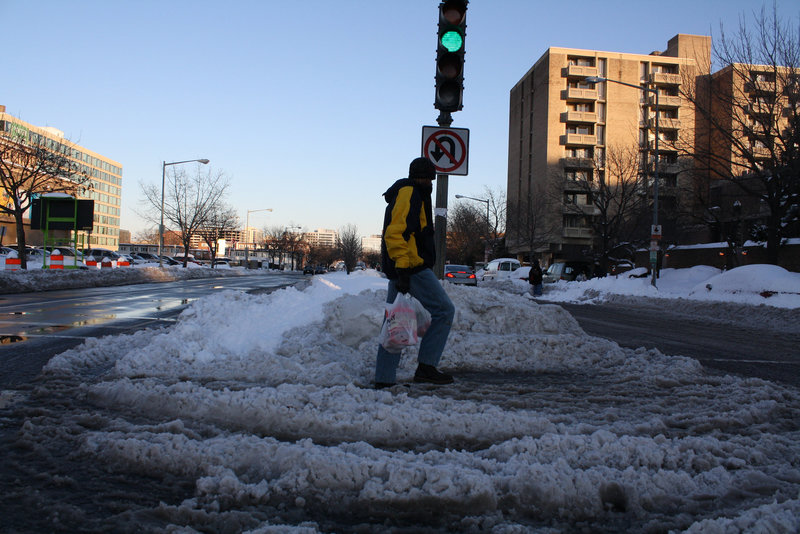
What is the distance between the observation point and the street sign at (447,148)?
683 centimetres

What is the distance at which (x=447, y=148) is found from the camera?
688 centimetres

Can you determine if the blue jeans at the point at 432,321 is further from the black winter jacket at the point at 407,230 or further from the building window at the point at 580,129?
the building window at the point at 580,129

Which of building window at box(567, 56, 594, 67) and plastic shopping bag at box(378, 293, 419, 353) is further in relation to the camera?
building window at box(567, 56, 594, 67)

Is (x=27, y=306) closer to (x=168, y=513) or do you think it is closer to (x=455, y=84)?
(x=455, y=84)

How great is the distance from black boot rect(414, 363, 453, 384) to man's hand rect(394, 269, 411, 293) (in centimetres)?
70

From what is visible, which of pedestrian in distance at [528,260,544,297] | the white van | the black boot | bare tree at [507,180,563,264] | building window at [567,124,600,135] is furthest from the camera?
building window at [567,124,600,135]

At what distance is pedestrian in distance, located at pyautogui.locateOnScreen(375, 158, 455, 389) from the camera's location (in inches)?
171

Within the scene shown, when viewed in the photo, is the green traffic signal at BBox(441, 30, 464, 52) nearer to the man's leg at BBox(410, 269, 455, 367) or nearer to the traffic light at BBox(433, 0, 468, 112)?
the traffic light at BBox(433, 0, 468, 112)

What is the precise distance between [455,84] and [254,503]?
17.2 ft

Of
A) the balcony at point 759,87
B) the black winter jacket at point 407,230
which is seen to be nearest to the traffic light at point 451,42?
the black winter jacket at point 407,230

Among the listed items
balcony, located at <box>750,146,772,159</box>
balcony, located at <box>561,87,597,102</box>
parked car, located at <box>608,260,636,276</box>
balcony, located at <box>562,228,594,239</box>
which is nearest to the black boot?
balcony, located at <box>750,146,772,159</box>

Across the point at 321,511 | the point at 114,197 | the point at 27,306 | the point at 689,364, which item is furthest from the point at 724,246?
the point at 114,197

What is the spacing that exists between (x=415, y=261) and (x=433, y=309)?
0.45 metres

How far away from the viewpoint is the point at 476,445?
10.1 ft
